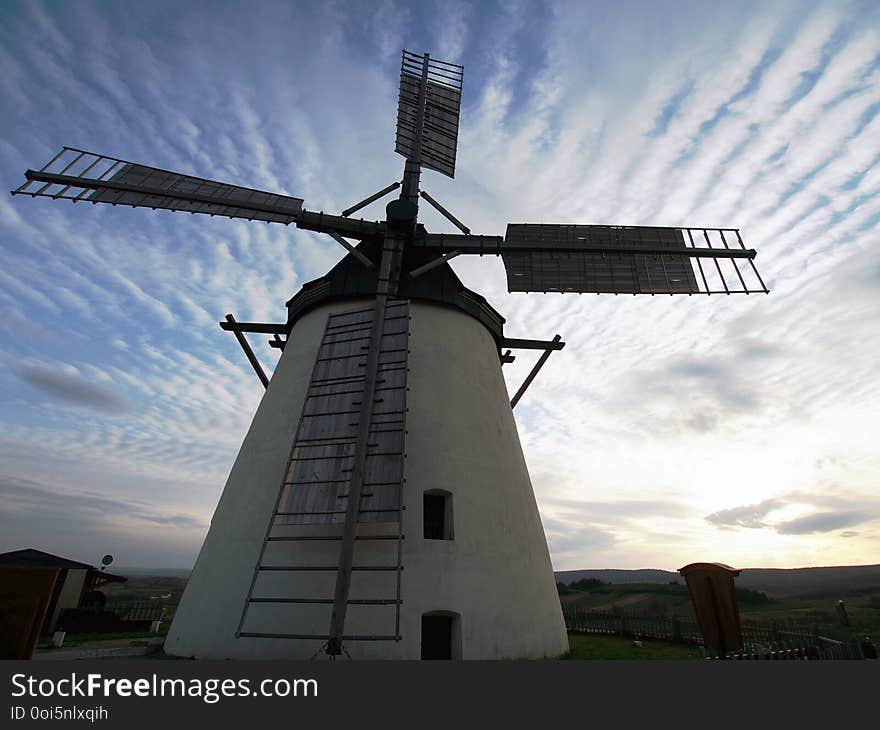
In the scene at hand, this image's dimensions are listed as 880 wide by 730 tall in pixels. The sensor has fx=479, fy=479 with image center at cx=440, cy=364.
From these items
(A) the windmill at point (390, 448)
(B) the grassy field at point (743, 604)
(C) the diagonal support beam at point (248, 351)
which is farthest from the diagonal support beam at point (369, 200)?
(B) the grassy field at point (743, 604)

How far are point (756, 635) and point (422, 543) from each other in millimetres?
11104

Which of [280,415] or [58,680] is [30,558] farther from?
[58,680]

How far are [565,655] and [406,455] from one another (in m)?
5.96

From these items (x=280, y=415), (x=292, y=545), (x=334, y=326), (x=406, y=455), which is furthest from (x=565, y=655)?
(x=334, y=326)

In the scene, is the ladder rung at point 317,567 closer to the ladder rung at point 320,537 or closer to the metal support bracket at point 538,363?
the ladder rung at point 320,537

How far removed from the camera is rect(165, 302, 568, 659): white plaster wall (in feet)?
29.8

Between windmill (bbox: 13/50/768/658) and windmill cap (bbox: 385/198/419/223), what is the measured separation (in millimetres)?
59

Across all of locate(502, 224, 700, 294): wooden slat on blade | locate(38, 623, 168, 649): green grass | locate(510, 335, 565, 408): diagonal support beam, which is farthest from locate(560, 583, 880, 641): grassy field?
locate(38, 623, 168, 649): green grass

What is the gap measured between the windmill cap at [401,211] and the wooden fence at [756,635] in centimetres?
1172

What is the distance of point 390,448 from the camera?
9.78 m

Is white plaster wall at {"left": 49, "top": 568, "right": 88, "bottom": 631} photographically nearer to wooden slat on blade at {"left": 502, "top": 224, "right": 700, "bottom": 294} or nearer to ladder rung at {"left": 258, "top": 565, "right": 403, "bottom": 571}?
ladder rung at {"left": 258, "top": 565, "right": 403, "bottom": 571}

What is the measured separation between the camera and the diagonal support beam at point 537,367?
14.8 m

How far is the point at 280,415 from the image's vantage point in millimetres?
11875

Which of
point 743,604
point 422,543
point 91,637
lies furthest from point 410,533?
point 743,604
